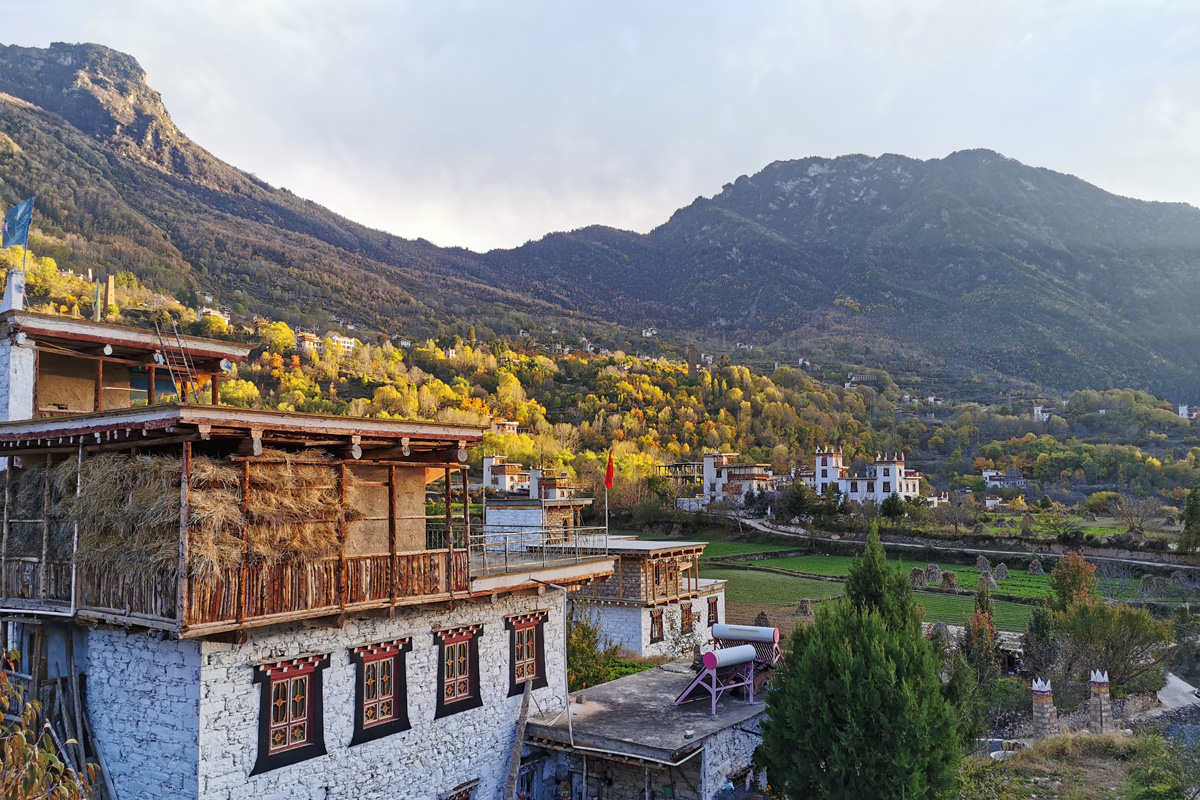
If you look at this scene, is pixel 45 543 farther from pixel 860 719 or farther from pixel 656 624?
pixel 656 624

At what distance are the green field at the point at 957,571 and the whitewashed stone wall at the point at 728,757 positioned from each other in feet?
102

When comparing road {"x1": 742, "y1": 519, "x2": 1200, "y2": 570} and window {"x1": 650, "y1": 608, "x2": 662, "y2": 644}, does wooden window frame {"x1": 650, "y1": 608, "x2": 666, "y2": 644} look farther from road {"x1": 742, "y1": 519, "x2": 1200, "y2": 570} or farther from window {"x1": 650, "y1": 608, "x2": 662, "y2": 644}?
road {"x1": 742, "y1": 519, "x2": 1200, "y2": 570}

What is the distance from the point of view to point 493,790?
1522cm

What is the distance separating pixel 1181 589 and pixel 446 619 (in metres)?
47.8

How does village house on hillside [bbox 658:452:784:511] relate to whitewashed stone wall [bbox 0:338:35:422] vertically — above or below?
below

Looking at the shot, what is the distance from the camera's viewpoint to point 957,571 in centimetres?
5562

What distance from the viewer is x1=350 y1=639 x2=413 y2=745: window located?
12.8 meters

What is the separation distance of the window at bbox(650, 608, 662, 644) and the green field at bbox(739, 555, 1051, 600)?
18418 mm

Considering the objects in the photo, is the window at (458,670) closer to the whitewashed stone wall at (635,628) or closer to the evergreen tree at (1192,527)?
the whitewashed stone wall at (635,628)

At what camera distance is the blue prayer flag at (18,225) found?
1422 cm

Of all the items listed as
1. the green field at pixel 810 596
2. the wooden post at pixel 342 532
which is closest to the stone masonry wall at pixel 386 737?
the wooden post at pixel 342 532

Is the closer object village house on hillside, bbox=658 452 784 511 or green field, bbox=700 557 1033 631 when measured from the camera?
green field, bbox=700 557 1033 631

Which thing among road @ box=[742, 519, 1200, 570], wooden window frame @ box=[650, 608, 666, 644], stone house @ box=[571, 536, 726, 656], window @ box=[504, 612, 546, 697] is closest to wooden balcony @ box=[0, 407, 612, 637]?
window @ box=[504, 612, 546, 697]

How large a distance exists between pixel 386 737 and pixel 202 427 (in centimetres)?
603
